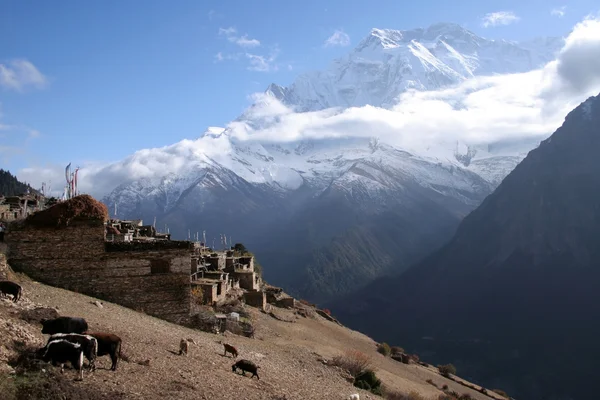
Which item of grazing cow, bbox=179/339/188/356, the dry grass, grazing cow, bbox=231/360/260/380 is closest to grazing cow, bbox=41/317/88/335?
grazing cow, bbox=179/339/188/356

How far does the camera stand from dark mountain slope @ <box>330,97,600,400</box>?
104188mm

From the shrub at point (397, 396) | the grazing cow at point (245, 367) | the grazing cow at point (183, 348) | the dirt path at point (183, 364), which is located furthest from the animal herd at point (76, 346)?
the shrub at point (397, 396)

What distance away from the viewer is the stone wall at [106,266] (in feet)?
74.6

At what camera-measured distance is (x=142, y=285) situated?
23.7 metres

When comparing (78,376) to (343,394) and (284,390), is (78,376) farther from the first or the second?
(343,394)

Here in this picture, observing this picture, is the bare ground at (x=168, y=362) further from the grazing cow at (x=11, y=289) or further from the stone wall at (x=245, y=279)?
the stone wall at (x=245, y=279)

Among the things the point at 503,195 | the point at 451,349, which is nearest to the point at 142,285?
the point at 451,349

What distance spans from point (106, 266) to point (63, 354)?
10.4m

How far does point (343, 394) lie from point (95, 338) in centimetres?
1107

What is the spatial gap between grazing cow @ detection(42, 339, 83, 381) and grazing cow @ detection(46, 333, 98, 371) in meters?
0.30

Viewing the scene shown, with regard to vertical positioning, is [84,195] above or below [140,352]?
above

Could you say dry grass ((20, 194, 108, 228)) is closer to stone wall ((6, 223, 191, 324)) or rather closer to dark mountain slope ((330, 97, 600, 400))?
stone wall ((6, 223, 191, 324))

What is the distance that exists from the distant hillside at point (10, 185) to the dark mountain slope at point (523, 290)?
88511 millimetres

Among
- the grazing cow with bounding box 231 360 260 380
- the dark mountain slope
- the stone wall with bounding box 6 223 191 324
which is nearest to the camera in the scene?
the grazing cow with bounding box 231 360 260 380
